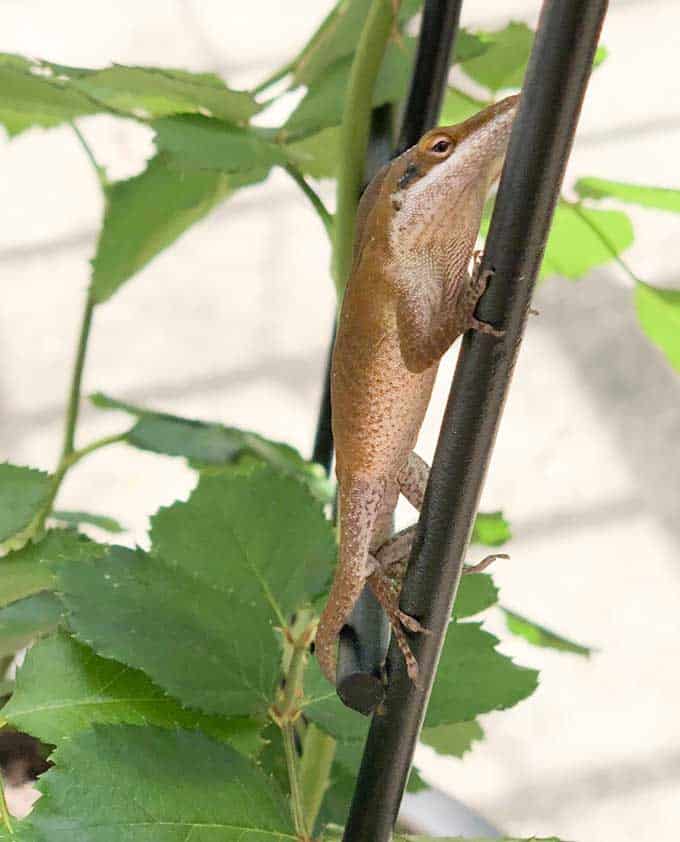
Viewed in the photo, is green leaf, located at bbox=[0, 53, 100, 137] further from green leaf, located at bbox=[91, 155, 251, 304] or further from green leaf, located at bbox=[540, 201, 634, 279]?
green leaf, located at bbox=[540, 201, 634, 279]

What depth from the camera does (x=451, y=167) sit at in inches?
11.9

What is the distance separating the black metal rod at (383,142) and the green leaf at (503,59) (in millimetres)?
128

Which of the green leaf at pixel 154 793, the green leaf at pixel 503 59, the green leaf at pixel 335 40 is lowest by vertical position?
the green leaf at pixel 154 793

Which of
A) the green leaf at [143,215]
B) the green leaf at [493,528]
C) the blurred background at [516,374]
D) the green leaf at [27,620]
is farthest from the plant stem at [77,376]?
the blurred background at [516,374]

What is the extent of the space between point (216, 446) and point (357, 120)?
21 centimetres

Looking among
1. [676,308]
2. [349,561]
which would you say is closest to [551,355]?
[676,308]

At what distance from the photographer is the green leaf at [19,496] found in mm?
375

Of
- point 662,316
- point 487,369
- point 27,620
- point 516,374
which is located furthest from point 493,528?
point 516,374

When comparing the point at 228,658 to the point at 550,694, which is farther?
the point at 550,694

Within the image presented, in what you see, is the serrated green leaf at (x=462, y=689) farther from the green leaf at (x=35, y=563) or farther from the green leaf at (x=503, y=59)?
the green leaf at (x=503, y=59)

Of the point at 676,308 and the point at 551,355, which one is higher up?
the point at 551,355

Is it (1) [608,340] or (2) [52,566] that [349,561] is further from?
(1) [608,340]

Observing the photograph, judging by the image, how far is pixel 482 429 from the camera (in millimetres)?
194

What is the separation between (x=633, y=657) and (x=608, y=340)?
0.44 m
